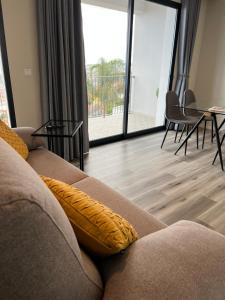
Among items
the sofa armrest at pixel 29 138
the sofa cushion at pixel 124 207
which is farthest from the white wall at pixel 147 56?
the sofa cushion at pixel 124 207

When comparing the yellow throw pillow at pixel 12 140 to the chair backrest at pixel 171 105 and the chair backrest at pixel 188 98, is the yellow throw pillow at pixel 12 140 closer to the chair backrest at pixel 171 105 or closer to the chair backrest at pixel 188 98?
the chair backrest at pixel 171 105

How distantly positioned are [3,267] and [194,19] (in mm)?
4795

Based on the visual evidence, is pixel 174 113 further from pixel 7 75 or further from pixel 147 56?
pixel 7 75

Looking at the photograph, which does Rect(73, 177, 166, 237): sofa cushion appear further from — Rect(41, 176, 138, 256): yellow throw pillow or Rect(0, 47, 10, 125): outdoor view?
Rect(0, 47, 10, 125): outdoor view

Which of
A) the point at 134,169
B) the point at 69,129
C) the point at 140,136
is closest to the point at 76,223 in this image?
the point at 69,129

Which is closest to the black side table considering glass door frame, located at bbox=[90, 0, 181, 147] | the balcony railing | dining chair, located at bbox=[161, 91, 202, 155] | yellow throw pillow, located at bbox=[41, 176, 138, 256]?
glass door frame, located at bbox=[90, 0, 181, 147]

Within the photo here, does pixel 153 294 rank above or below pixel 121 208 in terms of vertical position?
above

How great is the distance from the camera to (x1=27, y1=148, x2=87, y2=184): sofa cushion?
168 centimetres

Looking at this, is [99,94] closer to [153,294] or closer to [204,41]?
[204,41]

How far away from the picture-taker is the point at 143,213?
1.30 meters

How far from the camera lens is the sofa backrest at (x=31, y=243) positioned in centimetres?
43

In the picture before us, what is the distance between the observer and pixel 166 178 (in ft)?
9.08

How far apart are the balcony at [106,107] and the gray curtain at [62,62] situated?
0.99 metres

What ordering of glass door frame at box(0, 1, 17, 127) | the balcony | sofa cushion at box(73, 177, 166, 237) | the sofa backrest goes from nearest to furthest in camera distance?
the sofa backrest → sofa cushion at box(73, 177, 166, 237) → glass door frame at box(0, 1, 17, 127) → the balcony
